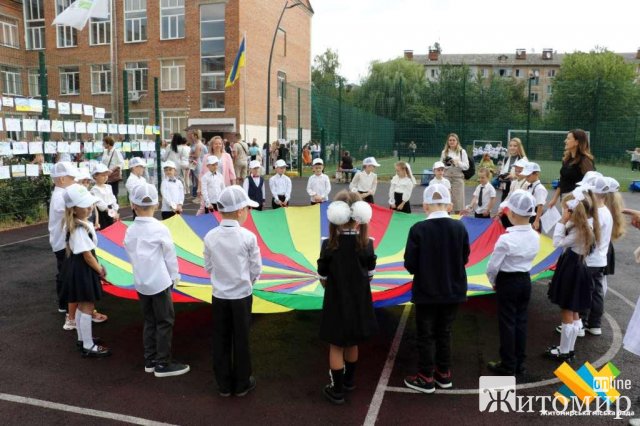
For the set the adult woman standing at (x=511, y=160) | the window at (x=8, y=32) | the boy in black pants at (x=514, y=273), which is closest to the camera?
the boy in black pants at (x=514, y=273)

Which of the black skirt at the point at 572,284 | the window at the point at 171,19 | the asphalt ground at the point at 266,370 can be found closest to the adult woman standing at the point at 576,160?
the asphalt ground at the point at 266,370

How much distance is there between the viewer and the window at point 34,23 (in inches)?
1152

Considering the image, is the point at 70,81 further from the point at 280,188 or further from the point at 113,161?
the point at 280,188

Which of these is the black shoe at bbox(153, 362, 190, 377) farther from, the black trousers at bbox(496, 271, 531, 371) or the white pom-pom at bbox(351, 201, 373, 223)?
the black trousers at bbox(496, 271, 531, 371)

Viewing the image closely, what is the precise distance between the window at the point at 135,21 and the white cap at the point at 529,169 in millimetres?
24793

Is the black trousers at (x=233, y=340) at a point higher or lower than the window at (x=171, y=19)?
lower

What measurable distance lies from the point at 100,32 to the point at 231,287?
28232 millimetres

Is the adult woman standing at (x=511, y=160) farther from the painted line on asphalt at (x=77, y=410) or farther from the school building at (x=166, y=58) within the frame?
the school building at (x=166, y=58)

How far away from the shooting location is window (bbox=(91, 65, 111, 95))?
27.5 meters

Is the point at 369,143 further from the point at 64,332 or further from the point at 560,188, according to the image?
the point at 64,332

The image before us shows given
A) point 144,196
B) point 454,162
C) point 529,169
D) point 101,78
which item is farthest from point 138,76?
point 144,196

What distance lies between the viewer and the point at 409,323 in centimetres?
512

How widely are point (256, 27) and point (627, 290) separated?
24.0 metres

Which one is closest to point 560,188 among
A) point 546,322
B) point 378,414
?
point 546,322
